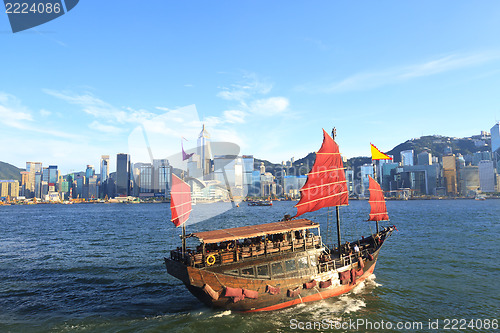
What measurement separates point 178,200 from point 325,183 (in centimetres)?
1155

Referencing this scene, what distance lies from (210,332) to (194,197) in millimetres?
156976

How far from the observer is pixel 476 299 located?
60.7 feet

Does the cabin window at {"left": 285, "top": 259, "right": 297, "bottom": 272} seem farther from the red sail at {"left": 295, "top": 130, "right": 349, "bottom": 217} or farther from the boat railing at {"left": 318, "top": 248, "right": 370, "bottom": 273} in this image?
the red sail at {"left": 295, "top": 130, "right": 349, "bottom": 217}

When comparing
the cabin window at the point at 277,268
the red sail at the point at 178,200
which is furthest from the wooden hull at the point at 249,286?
the red sail at the point at 178,200

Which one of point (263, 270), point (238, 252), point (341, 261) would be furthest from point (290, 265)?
point (341, 261)

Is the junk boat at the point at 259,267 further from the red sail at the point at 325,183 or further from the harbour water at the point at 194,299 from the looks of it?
the red sail at the point at 325,183

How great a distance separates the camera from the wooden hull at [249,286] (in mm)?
15059

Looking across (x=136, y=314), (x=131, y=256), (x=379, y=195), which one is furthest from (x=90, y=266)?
Result: (x=379, y=195)

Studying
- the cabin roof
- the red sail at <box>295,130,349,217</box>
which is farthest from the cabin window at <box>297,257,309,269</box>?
the red sail at <box>295,130,349,217</box>

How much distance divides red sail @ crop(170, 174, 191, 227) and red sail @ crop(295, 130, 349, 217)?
8909mm

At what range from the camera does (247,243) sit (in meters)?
18.4

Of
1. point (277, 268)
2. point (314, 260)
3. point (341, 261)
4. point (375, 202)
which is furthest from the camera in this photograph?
point (375, 202)

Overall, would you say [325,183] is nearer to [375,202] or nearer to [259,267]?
[375,202]

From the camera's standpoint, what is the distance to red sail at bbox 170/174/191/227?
15941 millimetres
